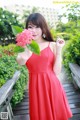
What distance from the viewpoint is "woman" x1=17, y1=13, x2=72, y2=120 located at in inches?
92.9

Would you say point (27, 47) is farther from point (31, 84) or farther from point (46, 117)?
point (46, 117)

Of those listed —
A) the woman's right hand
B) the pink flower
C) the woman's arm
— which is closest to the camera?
the pink flower

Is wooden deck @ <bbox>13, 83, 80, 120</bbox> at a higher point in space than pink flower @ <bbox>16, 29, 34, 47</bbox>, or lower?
lower

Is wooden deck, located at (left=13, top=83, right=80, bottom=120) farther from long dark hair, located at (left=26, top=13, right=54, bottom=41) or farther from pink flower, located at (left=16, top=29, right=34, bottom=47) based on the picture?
pink flower, located at (left=16, top=29, right=34, bottom=47)

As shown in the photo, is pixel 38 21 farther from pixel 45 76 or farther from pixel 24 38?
pixel 45 76

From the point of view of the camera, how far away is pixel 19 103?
430 centimetres

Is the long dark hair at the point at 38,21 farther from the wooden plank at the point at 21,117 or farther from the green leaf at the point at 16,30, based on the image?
the wooden plank at the point at 21,117

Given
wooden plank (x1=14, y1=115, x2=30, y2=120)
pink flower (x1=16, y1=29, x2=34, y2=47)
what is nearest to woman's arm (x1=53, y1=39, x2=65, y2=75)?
pink flower (x1=16, y1=29, x2=34, y2=47)

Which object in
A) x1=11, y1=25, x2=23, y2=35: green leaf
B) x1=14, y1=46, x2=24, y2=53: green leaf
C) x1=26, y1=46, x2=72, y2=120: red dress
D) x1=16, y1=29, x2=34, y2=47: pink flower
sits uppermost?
x1=11, y1=25, x2=23, y2=35: green leaf

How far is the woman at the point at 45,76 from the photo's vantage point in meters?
2.36

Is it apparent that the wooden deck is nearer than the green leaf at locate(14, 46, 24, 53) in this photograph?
No

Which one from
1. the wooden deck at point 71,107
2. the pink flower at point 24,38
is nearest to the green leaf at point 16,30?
the pink flower at point 24,38

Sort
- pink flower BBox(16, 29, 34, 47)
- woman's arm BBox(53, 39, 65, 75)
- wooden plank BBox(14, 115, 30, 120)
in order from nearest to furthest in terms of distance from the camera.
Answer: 1. pink flower BBox(16, 29, 34, 47)
2. woman's arm BBox(53, 39, 65, 75)
3. wooden plank BBox(14, 115, 30, 120)

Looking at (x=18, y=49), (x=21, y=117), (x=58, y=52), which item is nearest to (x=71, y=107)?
(x=21, y=117)
